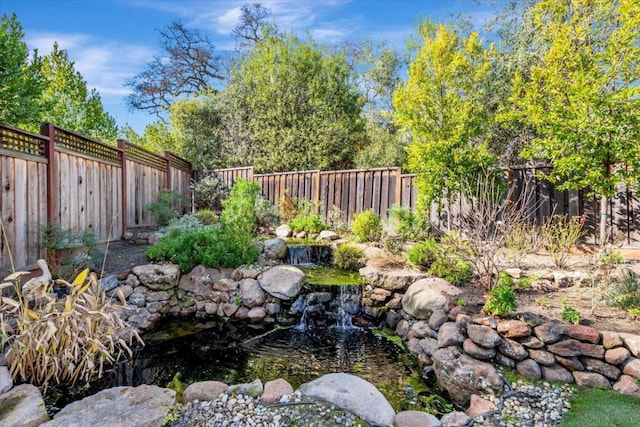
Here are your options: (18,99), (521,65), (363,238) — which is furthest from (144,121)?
(521,65)

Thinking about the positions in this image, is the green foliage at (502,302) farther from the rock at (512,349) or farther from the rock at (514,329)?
the rock at (512,349)

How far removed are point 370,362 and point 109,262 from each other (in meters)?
3.94

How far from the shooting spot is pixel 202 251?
5.30 meters

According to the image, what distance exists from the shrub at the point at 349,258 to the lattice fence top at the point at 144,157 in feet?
14.8

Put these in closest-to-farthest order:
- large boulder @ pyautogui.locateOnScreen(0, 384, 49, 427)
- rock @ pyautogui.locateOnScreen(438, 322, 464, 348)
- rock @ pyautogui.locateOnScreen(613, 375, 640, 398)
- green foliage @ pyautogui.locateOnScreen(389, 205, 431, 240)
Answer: large boulder @ pyautogui.locateOnScreen(0, 384, 49, 427), rock @ pyautogui.locateOnScreen(613, 375, 640, 398), rock @ pyautogui.locateOnScreen(438, 322, 464, 348), green foliage @ pyautogui.locateOnScreen(389, 205, 431, 240)

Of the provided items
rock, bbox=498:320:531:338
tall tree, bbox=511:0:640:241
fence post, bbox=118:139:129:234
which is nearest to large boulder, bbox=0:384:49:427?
rock, bbox=498:320:531:338

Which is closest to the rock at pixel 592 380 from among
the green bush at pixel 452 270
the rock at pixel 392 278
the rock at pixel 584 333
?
the rock at pixel 584 333

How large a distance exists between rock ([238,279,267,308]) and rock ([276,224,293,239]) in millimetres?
2985

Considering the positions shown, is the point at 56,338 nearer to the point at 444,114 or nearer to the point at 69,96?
the point at 444,114

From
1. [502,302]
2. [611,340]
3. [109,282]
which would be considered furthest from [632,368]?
[109,282]

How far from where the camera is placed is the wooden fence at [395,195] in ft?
18.0

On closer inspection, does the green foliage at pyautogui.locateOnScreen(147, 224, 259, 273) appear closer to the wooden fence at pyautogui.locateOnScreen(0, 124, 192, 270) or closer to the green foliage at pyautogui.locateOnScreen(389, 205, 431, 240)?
the wooden fence at pyautogui.locateOnScreen(0, 124, 192, 270)

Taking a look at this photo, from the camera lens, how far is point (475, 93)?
6.48 m

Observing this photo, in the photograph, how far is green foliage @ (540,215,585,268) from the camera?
4.85 m
